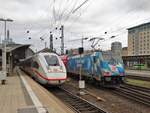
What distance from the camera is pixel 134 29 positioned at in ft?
200

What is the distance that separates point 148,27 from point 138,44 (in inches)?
618

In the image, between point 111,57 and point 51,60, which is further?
point 111,57

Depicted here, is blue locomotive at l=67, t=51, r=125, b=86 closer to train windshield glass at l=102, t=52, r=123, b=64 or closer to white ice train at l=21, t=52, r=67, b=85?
train windshield glass at l=102, t=52, r=123, b=64

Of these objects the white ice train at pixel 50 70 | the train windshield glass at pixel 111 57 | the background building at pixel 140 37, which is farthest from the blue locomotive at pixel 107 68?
the background building at pixel 140 37

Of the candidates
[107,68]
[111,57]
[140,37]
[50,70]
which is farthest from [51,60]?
[140,37]

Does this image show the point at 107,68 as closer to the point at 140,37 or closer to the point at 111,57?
the point at 111,57

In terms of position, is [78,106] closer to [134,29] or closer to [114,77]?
[114,77]

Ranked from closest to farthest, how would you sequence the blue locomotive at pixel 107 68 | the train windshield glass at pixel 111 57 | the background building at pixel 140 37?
the blue locomotive at pixel 107 68
the train windshield glass at pixel 111 57
the background building at pixel 140 37

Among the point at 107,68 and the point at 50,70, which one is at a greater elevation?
the point at 107,68

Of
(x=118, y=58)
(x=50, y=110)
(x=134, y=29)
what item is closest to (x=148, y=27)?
(x=134, y=29)

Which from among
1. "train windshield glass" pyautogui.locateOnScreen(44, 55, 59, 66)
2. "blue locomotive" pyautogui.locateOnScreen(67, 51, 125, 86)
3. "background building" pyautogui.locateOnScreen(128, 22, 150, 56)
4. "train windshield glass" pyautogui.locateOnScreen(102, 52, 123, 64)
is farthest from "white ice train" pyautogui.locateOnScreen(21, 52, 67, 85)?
"background building" pyautogui.locateOnScreen(128, 22, 150, 56)

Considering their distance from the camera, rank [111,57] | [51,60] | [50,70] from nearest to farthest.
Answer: [50,70] → [51,60] → [111,57]

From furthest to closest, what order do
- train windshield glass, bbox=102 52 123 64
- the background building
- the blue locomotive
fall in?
the background building < train windshield glass, bbox=102 52 123 64 < the blue locomotive

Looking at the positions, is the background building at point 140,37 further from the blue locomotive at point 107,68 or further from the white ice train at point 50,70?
the white ice train at point 50,70
